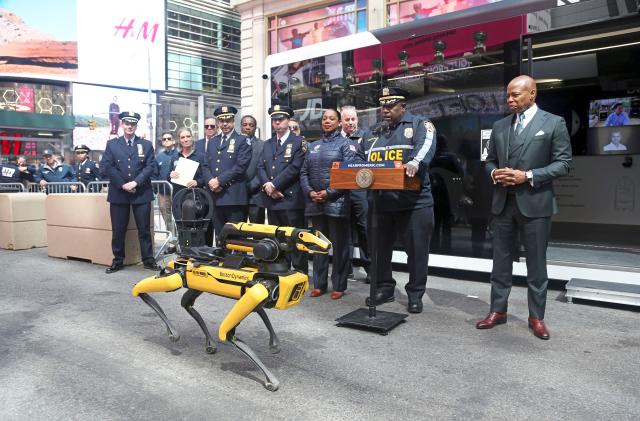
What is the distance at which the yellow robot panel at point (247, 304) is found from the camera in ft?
9.45

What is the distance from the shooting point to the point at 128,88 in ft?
93.1

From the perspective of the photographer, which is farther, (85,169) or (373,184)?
(85,169)

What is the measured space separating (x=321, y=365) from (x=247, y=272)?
85cm

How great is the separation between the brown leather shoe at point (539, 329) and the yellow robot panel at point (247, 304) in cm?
230

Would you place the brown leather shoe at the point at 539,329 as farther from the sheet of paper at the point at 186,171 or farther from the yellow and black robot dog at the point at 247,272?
the sheet of paper at the point at 186,171

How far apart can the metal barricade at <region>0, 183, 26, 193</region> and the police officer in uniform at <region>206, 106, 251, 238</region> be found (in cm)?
640

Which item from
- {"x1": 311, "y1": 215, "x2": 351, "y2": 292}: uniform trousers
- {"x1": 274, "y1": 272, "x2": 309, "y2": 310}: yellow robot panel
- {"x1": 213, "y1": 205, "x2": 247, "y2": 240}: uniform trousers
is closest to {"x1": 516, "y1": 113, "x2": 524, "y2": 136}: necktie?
{"x1": 311, "y1": 215, "x2": 351, "y2": 292}: uniform trousers

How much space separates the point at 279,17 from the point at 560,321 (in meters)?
15.3

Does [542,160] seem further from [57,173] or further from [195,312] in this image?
[57,173]

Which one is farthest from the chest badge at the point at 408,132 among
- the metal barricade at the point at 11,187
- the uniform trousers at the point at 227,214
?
the metal barricade at the point at 11,187

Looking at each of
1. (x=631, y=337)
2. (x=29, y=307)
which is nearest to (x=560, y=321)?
(x=631, y=337)

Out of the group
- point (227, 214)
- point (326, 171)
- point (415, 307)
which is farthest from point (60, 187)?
point (415, 307)

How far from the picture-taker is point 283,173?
557 centimetres

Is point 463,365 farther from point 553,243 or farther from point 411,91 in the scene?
point 553,243
